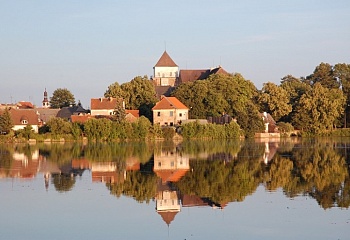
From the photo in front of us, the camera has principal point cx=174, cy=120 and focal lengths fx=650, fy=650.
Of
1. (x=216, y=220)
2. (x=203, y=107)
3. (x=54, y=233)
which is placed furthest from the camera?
(x=203, y=107)

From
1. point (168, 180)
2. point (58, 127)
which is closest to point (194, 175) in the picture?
point (168, 180)

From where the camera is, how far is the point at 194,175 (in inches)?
862

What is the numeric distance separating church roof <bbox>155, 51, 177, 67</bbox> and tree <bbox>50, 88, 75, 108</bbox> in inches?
609

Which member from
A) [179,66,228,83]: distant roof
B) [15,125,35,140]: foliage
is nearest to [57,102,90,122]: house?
[15,125,35,140]: foliage

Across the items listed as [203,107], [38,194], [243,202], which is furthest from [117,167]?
[203,107]

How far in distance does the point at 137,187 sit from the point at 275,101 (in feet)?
147

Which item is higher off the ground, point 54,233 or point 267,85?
point 267,85

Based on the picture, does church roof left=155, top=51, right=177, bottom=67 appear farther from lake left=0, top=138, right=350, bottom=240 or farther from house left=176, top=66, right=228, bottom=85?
lake left=0, top=138, right=350, bottom=240

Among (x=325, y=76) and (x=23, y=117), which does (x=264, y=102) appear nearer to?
(x=325, y=76)

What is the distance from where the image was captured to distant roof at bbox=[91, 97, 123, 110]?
60281mm

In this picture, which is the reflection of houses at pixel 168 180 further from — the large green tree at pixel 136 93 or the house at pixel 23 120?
the large green tree at pixel 136 93

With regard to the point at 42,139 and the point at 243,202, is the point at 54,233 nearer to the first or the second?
the point at 243,202

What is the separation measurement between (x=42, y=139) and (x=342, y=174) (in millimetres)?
33654

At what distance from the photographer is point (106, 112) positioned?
60469 millimetres
